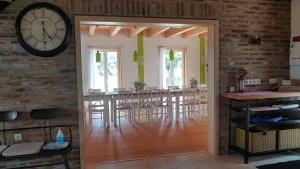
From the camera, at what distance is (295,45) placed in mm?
3803

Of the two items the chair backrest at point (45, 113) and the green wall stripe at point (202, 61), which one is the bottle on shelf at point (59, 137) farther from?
the green wall stripe at point (202, 61)

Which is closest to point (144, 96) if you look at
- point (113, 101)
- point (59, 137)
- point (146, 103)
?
point (146, 103)

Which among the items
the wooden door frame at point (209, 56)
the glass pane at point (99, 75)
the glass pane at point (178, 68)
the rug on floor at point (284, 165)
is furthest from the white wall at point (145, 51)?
the rug on floor at point (284, 165)

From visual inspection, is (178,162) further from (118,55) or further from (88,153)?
(118,55)

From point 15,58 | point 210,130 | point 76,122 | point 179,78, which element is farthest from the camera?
point 179,78

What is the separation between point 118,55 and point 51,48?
511 cm

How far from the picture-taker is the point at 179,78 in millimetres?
8750

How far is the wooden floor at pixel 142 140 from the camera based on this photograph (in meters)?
3.84

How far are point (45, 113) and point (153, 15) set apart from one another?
1874 millimetres

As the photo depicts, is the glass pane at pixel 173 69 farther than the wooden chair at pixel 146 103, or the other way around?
the glass pane at pixel 173 69

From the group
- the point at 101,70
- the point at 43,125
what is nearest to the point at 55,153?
the point at 43,125

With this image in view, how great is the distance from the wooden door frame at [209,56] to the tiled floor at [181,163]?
0.73ft

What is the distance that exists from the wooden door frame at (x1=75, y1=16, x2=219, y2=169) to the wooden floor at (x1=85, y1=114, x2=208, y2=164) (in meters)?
0.44

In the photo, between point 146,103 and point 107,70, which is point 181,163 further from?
point 107,70
